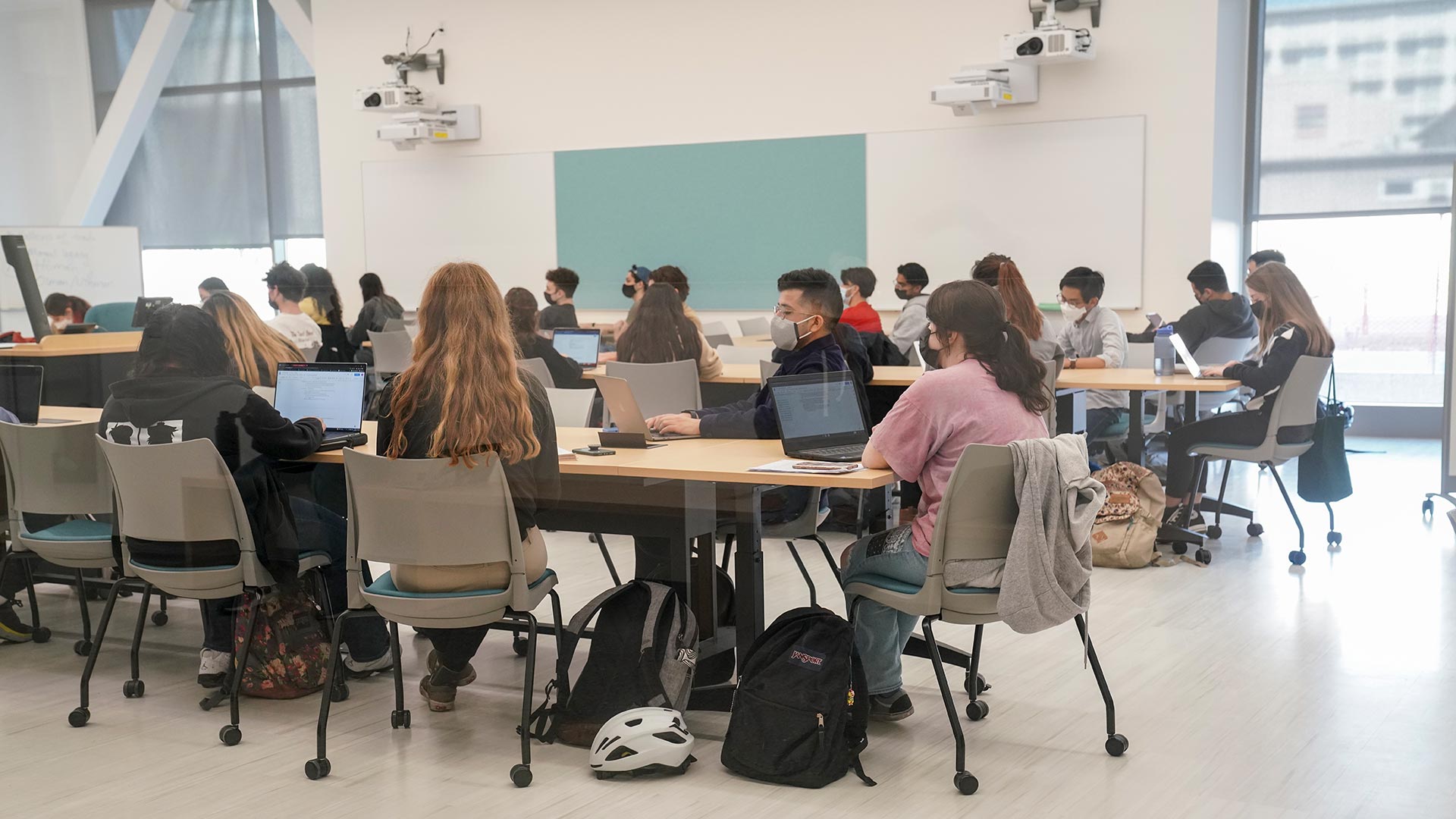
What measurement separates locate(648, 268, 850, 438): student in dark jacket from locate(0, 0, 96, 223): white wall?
8.85 feet

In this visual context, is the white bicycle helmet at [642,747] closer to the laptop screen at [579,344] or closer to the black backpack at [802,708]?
the black backpack at [802,708]

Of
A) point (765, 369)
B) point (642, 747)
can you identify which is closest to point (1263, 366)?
point (765, 369)

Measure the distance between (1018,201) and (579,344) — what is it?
2762mm

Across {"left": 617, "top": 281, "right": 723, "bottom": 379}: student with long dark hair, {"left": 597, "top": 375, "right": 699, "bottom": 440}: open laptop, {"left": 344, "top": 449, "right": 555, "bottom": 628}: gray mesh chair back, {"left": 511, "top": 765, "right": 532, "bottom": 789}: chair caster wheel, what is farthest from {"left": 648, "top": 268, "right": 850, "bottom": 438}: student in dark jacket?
{"left": 511, "top": 765, "right": 532, "bottom": 789}: chair caster wheel

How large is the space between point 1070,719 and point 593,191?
5.09 meters

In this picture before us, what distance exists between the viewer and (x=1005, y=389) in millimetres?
3117

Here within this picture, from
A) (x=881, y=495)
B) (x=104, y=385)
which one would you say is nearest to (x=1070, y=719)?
(x=881, y=495)

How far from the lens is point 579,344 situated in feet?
19.8

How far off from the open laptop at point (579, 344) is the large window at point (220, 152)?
1277 millimetres

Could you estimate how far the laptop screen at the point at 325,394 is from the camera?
409 cm

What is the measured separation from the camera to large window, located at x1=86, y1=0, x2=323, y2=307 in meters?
5.34

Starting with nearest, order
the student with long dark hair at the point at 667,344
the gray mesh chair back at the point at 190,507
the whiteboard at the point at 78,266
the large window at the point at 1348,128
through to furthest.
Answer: the gray mesh chair back at the point at 190,507 → the whiteboard at the point at 78,266 → the student with long dark hair at the point at 667,344 → the large window at the point at 1348,128

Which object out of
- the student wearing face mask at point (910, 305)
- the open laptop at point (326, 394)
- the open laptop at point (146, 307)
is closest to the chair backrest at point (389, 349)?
the open laptop at point (326, 394)

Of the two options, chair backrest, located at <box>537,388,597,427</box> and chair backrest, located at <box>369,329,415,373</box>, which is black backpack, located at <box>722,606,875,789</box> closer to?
chair backrest, located at <box>537,388,597,427</box>
